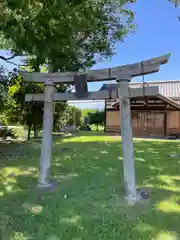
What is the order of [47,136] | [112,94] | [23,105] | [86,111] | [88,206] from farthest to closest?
1. [86,111]
2. [23,105]
3. [47,136]
4. [112,94]
5. [88,206]

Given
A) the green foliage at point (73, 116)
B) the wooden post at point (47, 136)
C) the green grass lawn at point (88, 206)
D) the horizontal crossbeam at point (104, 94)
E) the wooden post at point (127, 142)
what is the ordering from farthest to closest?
the green foliage at point (73, 116) → the wooden post at point (47, 136) → the horizontal crossbeam at point (104, 94) → the wooden post at point (127, 142) → the green grass lawn at point (88, 206)

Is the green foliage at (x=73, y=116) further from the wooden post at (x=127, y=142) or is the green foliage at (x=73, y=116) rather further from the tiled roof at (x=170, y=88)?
the wooden post at (x=127, y=142)

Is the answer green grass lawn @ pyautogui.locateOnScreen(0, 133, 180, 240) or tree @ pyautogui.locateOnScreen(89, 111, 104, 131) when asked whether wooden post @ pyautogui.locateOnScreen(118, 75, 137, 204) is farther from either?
tree @ pyautogui.locateOnScreen(89, 111, 104, 131)

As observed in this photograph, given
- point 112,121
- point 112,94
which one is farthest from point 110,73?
point 112,121

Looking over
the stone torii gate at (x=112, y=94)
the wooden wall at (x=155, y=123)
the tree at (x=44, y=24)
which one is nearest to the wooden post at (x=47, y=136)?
the stone torii gate at (x=112, y=94)

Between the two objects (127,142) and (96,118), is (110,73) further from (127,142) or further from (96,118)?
(96,118)

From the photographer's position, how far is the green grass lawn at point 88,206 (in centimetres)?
309

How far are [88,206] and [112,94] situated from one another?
207 centimetres

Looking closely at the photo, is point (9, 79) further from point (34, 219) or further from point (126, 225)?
point (126, 225)

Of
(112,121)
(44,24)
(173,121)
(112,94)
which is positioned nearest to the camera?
(112,94)

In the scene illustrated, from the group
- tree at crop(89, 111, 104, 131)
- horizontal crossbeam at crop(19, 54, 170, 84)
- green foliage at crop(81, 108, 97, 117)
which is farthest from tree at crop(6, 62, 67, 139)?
green foliage at crop(81, 108, 97, 117)

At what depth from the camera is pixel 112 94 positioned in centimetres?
452

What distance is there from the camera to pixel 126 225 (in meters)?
3.23

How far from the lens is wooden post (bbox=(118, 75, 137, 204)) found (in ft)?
13.6
